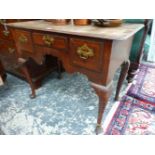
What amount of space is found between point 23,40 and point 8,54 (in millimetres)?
611

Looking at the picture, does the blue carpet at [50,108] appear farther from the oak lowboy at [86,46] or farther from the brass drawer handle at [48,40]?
the brass drawer handle at [48,40]

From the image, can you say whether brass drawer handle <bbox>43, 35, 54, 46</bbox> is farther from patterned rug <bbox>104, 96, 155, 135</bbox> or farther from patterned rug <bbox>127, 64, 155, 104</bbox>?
patterned rug <bbox>127, 64, 155, 104</bbox>

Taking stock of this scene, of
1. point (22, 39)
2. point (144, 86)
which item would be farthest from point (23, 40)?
point (144, 86)

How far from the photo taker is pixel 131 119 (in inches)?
46.3

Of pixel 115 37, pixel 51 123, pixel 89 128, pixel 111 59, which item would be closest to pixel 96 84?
pixel 111 59

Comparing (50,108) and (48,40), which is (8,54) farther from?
(48,40)

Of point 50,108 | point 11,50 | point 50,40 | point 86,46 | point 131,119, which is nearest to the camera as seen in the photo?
point 86,46

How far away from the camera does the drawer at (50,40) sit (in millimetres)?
855

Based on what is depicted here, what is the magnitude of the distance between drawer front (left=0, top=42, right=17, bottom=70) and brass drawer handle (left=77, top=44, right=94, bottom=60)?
35.1 inches

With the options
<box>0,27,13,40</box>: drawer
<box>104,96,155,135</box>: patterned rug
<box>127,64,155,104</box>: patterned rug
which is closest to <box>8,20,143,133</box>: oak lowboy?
<box>104,96,155,135</box>: patterned rug

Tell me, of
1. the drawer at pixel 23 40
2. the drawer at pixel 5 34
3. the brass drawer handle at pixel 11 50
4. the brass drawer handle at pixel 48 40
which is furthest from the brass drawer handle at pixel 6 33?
the brass drawer handle at pixel 48 40

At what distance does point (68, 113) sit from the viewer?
1.26 m

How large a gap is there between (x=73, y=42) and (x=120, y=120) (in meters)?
0.72
